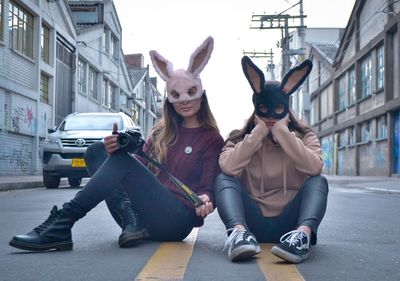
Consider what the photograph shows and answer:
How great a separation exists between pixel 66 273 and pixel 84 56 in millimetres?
30611

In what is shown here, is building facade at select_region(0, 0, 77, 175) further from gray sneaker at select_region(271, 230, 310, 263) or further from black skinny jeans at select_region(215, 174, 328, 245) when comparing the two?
gray sneaker at select_region(271, 230, 310, 263)

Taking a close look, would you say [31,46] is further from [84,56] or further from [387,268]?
[387,268]

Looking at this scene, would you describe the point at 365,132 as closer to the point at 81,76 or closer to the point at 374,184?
the point at 374,184

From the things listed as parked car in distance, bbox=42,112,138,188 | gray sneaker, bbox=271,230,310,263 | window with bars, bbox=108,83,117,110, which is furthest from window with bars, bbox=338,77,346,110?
gray sneaker, bbox=271,230,310,263

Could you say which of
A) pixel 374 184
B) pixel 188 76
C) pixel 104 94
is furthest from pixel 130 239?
pixel 104 94

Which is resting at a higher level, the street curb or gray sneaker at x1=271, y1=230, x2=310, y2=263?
gray sneaker at x1=271, y1=230, x2=310, y2=263

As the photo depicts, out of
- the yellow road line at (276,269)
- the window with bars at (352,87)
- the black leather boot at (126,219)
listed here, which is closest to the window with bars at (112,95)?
the window with bars at (352,87)

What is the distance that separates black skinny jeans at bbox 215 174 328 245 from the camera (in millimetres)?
3766

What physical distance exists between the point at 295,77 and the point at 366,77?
97.2 ft

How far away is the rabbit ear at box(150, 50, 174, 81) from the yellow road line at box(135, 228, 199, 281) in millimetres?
1263

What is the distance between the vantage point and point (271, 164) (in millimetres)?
4098

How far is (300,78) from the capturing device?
3.91 m

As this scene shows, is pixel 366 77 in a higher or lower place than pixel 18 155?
higher

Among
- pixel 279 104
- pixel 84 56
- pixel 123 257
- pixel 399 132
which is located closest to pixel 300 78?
pixel 279 104
